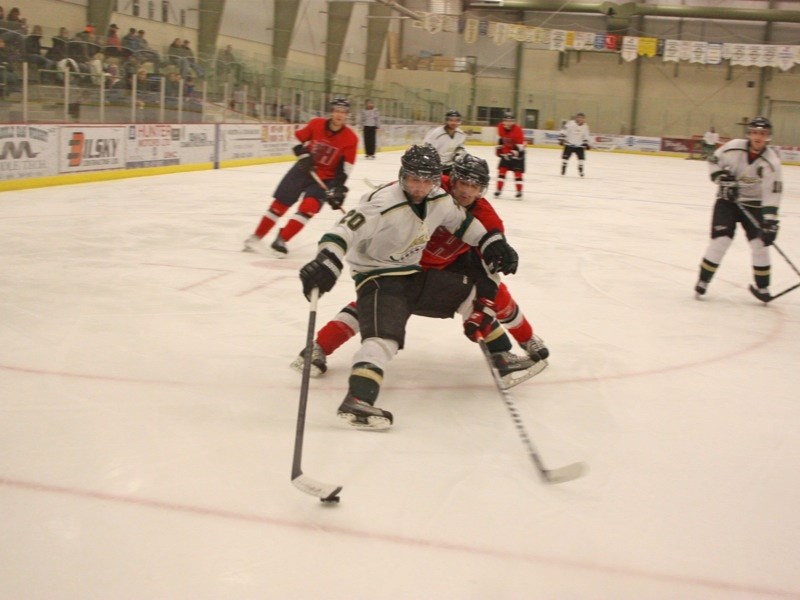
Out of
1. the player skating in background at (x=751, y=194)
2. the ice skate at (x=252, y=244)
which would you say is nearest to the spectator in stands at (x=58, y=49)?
the ice skate at (x=252, y=244)

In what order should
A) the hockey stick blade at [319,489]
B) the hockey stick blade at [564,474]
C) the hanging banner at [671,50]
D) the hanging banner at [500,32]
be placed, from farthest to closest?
the hanging banner at [671,50] < the hanging banner at [500,32] < the hockey stick blade at [564,474] < the hockey stick blade at [319,489]

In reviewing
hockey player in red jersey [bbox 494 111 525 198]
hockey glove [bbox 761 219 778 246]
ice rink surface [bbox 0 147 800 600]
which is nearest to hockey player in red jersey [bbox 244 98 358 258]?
ice rink surface [bbox 0 147 800 600]

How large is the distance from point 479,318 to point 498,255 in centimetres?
27

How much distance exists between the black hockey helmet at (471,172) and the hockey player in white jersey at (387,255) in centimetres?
11

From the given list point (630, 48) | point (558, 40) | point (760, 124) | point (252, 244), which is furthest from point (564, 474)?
point (630, 48)

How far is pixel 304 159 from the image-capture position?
21.0ft

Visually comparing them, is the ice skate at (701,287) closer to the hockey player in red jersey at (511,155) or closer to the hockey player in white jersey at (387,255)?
the hockey player in white jersey at (387,255)

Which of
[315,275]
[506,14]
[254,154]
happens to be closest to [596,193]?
[254,154]

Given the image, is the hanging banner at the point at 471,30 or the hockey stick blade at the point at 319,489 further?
the hanging banner at the point at 471,30

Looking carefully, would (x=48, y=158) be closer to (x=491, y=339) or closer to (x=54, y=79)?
(x=54, y=79)

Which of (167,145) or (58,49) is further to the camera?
(167,145)

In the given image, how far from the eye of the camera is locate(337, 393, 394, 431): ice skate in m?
2.90

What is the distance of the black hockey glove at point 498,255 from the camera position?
11.0ft

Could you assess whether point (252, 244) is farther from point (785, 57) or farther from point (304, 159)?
point (785, 57)
